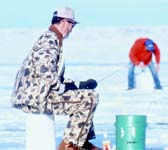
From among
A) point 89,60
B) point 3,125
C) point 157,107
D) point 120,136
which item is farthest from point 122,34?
point 120,136

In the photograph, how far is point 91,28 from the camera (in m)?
35.0

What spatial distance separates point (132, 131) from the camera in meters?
7.80

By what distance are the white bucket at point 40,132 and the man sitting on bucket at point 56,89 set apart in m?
0.09

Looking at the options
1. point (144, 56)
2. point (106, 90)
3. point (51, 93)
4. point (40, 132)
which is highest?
point (144, 56)

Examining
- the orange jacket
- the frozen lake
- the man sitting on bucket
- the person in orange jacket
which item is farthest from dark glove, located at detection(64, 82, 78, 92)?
the orange jacket

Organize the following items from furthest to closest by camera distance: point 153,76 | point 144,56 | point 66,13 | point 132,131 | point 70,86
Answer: point 153,76 < point 144,56 < point 132,131 < point 70,86 < point 66,13

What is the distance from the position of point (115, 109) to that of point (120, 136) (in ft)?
14.6

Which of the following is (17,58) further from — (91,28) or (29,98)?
(29,98)

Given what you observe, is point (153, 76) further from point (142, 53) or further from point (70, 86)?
point (70, 86)

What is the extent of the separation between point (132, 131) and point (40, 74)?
1042 millimetres

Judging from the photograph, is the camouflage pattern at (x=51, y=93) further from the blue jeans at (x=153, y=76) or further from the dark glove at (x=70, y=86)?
the blue jeans at (x=153, y=76)

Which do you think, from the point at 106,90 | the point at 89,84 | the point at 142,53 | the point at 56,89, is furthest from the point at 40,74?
the point at 106,90

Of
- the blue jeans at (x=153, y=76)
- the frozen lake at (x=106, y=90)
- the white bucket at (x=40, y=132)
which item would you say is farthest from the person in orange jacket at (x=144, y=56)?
the white bucket at (x=40, y=132)

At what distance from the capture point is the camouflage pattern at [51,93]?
284 inches
